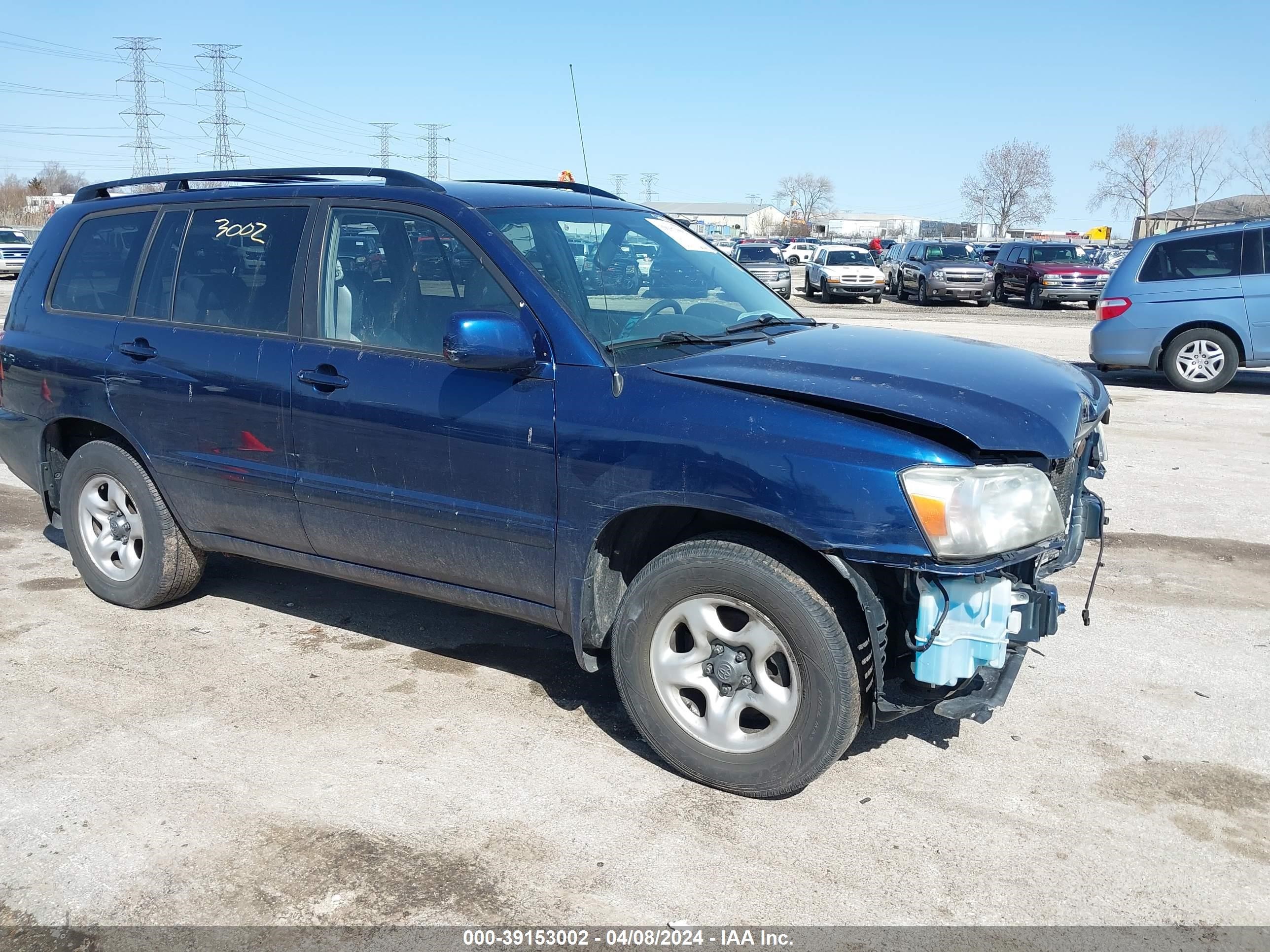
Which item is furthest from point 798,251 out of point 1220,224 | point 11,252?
point 1220,224

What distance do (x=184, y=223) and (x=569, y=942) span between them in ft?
11.7

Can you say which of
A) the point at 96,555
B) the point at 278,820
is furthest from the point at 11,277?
the point at 278,820

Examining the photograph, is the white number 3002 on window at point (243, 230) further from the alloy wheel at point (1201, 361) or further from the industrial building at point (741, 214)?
the industrial building at point (741, 214)

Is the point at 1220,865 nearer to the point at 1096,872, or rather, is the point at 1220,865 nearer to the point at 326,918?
the point at 1096,872

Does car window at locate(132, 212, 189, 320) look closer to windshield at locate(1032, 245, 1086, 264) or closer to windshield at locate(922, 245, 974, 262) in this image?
windshield at locate(1032, 245, 1086, 264)

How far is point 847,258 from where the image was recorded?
29109 millimetres

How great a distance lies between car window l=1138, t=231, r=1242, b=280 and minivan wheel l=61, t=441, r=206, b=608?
10.9 metres

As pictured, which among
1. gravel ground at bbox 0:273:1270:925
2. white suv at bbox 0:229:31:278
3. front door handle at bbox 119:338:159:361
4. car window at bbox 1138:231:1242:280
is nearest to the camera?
gravel ground at bbox 0:273:1270:925

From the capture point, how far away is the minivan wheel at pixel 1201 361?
39.2 feet

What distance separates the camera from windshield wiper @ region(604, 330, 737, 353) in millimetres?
3770

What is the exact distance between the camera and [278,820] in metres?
3.40

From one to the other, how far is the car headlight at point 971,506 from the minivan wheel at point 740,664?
0.41 m

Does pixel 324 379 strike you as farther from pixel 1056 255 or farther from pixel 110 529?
pixel 1056 255

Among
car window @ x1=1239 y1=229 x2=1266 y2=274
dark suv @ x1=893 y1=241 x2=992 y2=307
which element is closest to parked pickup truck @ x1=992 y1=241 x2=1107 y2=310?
dark suv @ x1=893 y1=241 x2=992 y2=307
